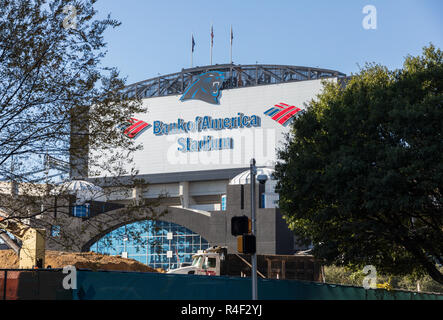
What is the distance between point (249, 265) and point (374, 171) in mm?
12354

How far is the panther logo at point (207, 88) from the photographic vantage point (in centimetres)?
10925

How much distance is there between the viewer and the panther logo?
4301 inches

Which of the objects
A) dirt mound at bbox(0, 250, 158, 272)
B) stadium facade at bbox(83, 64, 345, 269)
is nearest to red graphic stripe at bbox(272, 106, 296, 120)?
stadium facade at bbox(83, 64, 345, 269)

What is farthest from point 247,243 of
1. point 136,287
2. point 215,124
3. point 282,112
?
point 215,124

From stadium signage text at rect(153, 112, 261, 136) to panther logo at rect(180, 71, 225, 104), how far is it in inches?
155

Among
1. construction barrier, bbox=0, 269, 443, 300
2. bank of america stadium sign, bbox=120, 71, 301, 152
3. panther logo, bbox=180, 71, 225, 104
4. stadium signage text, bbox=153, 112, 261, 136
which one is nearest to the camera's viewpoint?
construction barrier, bbox=0, 269, 443, 300

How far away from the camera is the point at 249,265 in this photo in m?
34.0

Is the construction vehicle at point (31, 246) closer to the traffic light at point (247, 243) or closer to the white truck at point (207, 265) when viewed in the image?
the white truck at point (207, 265)

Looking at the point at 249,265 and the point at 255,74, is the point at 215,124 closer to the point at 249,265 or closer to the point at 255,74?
the point at 255,74

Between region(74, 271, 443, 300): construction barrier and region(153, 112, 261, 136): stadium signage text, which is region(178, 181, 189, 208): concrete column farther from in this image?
region(74, 271, 443, 300): construction barrier

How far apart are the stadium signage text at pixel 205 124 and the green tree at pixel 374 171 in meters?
75.7

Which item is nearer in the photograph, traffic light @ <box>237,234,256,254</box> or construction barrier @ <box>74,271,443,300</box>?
construction barrier @ <box>74,271,443,300</box>
